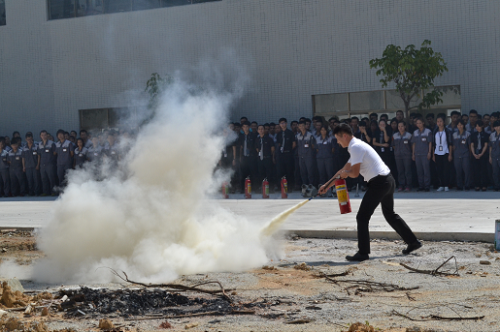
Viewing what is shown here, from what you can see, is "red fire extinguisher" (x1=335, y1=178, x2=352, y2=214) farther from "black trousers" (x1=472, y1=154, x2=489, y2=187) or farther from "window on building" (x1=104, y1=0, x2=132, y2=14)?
"window on building" (x1=104, y1=0, x2=132, y2=14)

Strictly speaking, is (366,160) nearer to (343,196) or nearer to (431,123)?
(343,196)

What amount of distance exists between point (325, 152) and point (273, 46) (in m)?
5.51

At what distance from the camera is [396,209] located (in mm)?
12266

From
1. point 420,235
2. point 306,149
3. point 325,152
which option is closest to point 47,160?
point 306,149

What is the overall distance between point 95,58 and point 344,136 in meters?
15.0

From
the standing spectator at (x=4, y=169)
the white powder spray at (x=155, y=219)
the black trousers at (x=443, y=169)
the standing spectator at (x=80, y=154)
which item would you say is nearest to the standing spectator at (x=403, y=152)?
the black trousers at (x=443, y=169)

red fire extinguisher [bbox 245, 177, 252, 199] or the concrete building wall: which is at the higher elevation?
the concrete building wall

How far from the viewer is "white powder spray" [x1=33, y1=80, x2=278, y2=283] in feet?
22.6

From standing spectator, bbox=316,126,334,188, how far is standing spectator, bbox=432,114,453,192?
9.42ft

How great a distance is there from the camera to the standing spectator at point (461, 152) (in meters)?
15.5

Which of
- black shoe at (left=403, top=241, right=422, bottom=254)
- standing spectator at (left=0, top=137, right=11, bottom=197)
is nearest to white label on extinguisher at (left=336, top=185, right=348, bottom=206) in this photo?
black shoe at (left=403, top=241, right=422, bottom=254)

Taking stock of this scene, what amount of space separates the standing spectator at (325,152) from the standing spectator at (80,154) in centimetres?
801

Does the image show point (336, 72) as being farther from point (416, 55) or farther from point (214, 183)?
point (214, 183)

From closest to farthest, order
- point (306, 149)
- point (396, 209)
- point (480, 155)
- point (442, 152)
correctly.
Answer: point (396, 209)
point (480, 155)
point (442, 152)
point (306, 149)
